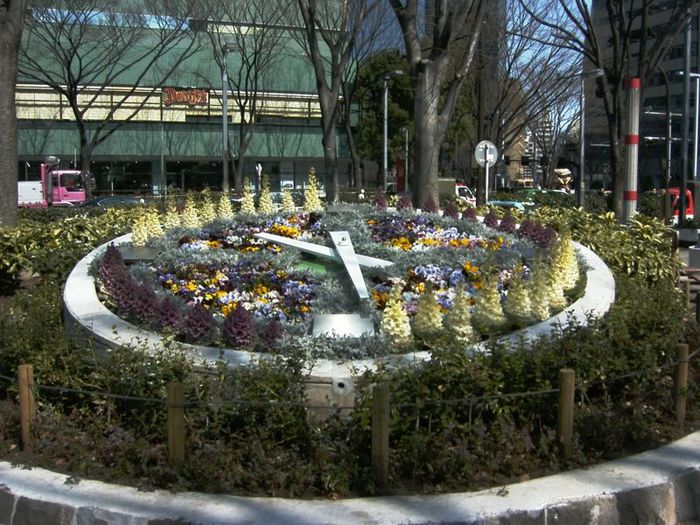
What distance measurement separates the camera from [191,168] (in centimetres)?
5041

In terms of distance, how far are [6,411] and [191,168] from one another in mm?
45995

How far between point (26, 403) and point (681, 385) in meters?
4.74

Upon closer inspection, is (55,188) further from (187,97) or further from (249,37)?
(249,37)

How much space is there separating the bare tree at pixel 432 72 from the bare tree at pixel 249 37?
17.0m

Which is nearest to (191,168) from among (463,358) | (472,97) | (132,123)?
(132,123)

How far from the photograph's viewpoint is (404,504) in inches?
179

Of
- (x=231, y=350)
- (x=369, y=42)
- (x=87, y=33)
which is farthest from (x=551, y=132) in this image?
(x=231, y=350)

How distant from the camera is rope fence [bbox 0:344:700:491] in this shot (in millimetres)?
4648

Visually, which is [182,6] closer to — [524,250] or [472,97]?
[472,97]

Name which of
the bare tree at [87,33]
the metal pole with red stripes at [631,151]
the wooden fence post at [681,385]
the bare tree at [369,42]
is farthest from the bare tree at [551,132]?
the wooden fence post at [681,385]

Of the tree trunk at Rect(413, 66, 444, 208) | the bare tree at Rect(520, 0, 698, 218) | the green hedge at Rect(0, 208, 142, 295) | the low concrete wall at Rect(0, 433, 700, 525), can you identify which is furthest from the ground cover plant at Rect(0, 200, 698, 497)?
the bare tree at Rect(520, 0, 698, 218)

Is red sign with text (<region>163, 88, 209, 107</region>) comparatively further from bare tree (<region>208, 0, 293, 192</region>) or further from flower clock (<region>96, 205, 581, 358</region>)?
flower clock (<region>96, 205, 581, 358</region>)

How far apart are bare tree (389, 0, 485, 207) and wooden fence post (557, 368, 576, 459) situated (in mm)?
8994

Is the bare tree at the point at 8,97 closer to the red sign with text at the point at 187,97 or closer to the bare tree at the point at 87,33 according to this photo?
the bare tree at the point at 87,33
